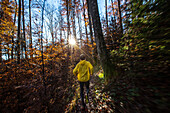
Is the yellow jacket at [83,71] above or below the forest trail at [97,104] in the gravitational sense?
above

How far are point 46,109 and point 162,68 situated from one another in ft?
15.1

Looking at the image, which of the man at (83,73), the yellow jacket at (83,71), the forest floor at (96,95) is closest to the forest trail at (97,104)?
the forest floor at (96,95)

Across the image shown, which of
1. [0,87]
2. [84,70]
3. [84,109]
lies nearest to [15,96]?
[0,87]

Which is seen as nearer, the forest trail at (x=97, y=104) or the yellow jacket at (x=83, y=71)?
the forest trail at (x=97, y=104)

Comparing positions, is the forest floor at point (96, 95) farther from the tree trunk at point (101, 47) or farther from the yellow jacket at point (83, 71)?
the yellow jacket at point (83, 71)

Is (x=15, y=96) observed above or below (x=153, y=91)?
below

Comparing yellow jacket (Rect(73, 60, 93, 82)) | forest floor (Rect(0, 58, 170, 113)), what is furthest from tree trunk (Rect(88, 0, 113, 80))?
yellow jacket (Rect(73, 60, 93, 82))

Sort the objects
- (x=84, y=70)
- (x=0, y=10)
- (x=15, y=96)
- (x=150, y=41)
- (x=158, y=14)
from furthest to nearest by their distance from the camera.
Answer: (x=0, y=10) < (x=15, y=96) < (x=84, y=70) < (x=150, y=41) < (x=158, y=14)

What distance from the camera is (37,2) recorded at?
3.32 m

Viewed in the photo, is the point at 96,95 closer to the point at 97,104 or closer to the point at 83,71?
the point at 97,104

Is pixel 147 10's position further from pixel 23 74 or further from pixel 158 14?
pixel 23 74

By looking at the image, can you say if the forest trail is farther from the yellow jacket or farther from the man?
the yellow jacket

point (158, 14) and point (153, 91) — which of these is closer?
point (153, 91)

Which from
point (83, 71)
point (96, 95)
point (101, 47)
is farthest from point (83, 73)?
point (101, 47)
